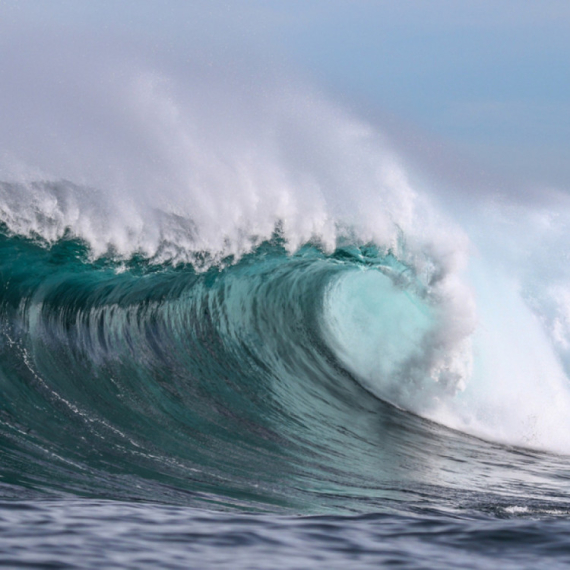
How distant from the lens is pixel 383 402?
929 centimetres

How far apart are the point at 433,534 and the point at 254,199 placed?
8.93 meters

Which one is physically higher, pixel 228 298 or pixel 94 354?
pixel 228 298

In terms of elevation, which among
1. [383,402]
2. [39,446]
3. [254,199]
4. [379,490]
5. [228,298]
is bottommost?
[39,446]

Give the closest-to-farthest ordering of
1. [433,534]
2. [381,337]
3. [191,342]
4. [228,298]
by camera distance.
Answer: [433,534], [191,342], [228,298], [381,337]

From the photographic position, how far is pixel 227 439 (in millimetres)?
6289

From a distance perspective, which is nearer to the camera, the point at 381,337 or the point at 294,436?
the point at 294,436

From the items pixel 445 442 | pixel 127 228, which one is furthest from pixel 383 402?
pixel 127 228

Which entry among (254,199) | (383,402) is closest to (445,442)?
(383,402)

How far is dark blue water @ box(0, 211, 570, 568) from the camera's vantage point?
7.77 feet

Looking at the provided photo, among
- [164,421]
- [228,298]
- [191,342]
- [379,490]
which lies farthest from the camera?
[228,298]

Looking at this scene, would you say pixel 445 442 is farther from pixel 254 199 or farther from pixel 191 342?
pixel 254 199

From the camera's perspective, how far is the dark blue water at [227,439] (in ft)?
7.77

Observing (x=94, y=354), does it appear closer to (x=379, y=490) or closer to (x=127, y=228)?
(x=127, y=228)

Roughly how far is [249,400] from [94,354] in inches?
75.8
